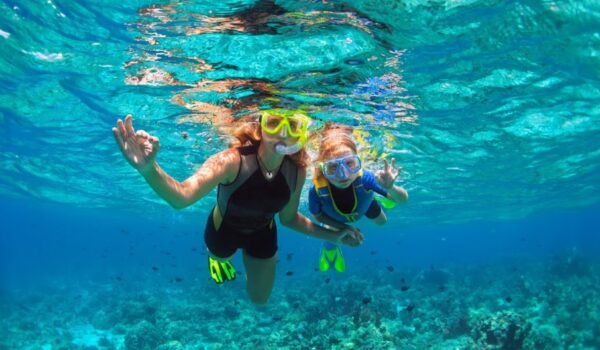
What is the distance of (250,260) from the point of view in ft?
20.2

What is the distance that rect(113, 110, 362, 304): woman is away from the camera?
4.67m

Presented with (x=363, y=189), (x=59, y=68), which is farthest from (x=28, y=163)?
(x=363, y=189)

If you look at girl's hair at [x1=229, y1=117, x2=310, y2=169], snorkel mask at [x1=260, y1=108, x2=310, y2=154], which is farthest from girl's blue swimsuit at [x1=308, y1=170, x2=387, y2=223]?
snorkel mask at [x1=260, y1=108, x2=310, y2=154]

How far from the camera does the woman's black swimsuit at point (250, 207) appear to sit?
206 inches

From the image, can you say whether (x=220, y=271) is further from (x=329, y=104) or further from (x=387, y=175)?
(x=329, y=104)

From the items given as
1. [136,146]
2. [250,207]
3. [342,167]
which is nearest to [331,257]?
[342,167]

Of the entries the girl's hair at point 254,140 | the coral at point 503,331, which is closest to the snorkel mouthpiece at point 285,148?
the girl's hair at point 254,140

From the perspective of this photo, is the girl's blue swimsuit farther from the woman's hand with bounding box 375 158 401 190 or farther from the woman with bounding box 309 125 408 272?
the woman's hand with bounding box 375 158 401 190

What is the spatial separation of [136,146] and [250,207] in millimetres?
2081

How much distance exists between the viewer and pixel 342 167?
20.8ft

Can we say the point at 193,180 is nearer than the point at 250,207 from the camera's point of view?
Yes

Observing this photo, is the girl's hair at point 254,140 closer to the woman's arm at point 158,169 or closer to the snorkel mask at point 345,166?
the snorkel mask at point 345,166

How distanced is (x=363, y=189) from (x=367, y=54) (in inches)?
186

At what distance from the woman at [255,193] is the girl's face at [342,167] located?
0.70m
